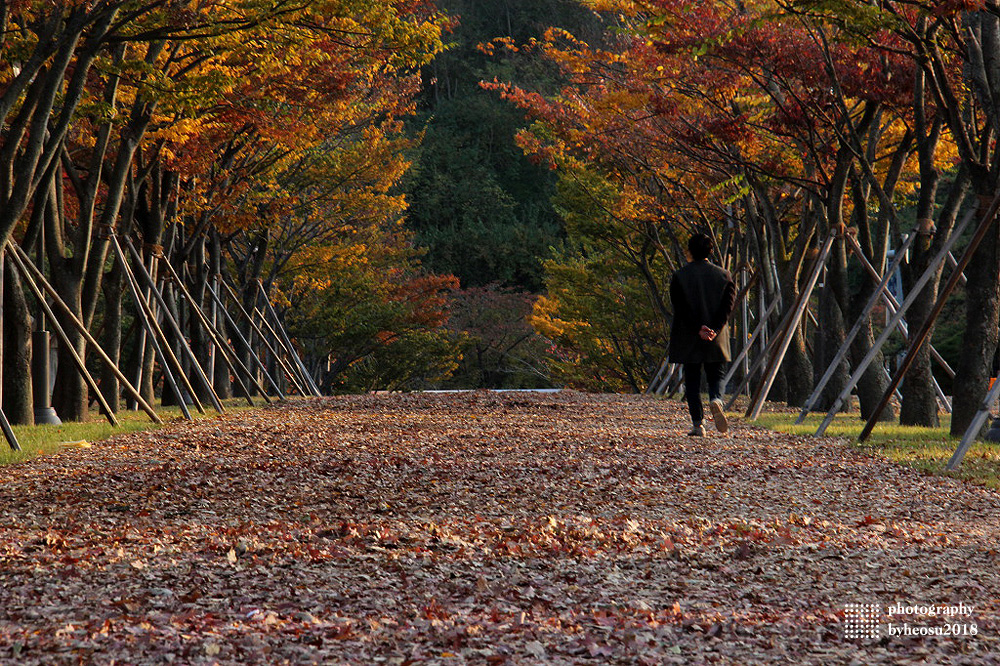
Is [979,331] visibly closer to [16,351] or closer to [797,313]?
[797,313]

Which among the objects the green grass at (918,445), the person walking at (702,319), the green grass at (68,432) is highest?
the person walking at (702,319)

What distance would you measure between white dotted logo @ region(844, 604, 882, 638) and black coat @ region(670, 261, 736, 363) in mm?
6364

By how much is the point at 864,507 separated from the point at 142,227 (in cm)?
1206

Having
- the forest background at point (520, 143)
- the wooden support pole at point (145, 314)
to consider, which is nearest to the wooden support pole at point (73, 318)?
the forest background at point (520, 143)

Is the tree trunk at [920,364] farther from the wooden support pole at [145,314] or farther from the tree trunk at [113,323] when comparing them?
the tree trunk at [113,323]

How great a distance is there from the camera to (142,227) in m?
15.9

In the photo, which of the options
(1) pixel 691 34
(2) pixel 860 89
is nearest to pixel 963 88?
(2) pixel 860 89

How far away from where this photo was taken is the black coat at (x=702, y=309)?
10.6 meters

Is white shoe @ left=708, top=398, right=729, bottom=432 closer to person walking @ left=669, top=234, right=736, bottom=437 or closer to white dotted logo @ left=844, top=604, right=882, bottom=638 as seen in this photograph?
person walking @ left=669, top=234, right=736, bottom=437

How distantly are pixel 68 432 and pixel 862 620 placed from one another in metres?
9.05

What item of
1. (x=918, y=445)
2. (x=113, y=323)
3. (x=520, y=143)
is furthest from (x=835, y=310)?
(x=520, y=143)

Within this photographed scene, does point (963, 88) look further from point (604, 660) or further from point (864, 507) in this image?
point (604, 660)

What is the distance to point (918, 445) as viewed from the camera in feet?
32.5

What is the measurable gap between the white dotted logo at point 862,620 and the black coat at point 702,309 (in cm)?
636
